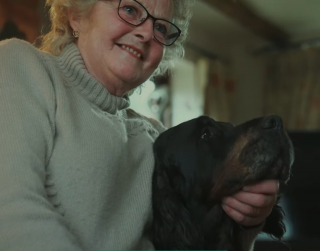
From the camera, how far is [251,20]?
4730mm

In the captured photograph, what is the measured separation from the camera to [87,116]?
1161 mm

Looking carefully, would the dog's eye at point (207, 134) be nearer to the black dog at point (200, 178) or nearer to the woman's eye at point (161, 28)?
the black dog at point (200, 178)

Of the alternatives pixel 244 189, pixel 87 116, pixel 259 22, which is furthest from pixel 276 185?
pixel 259 22

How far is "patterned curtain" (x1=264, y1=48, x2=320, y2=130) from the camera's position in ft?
16.9

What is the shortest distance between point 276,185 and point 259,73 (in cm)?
471

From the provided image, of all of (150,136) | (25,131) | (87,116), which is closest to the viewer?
(25,131)

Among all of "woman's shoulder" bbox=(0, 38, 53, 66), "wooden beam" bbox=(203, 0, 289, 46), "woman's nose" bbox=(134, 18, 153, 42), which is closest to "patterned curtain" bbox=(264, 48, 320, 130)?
"wooden beam" bbox=(203, 0, 289, 46)

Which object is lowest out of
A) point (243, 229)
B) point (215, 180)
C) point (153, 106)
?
point (153, 106)

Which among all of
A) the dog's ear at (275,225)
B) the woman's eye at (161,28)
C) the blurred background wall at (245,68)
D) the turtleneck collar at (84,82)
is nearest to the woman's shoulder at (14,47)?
the turtleneck collar at (84,82)

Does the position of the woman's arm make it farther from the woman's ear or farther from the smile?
the woman's ear

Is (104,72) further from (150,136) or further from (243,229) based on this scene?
(243,229)

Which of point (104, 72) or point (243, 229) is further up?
point (104, 72)

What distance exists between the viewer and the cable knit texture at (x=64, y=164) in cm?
93

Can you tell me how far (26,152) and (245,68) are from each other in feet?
16.4
